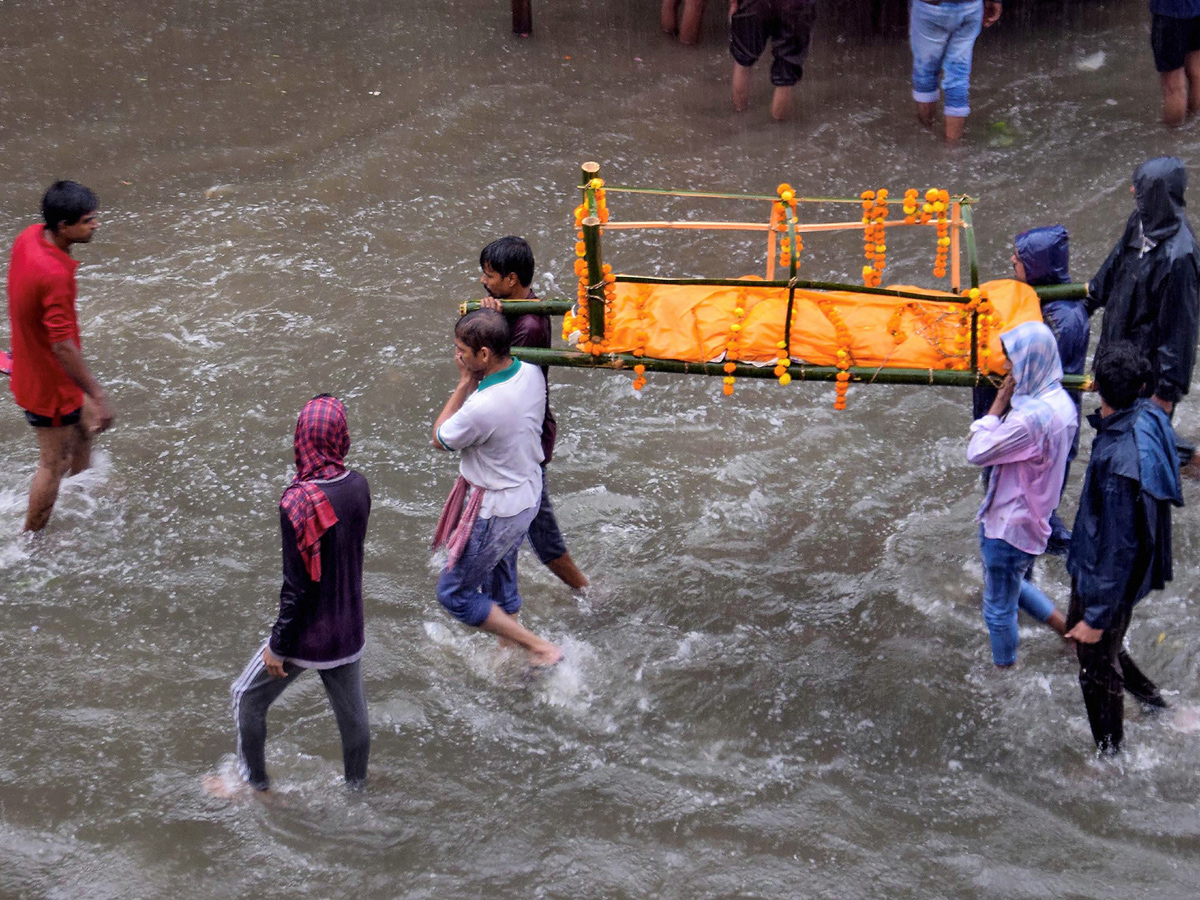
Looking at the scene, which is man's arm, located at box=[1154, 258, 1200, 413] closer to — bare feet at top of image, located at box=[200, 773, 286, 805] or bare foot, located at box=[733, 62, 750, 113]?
bare feet at top of image, located at box=[200, 773, 286, 805]

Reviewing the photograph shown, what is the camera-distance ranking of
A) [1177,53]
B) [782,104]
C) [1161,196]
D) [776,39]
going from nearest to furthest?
[1161,196]
[1177,53]
[776,39]
[782,104]

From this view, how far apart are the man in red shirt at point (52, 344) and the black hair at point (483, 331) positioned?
70.2 inches

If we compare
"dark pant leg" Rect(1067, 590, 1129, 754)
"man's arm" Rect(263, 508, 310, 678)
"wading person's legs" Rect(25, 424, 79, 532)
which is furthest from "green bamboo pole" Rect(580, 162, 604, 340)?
"wading person's legs" Rect(25, 424, 79, 532)

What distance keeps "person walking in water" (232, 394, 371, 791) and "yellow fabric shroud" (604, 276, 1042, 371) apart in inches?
42.6

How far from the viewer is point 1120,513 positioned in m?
3.59

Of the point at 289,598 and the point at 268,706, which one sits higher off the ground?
the point at 289,598

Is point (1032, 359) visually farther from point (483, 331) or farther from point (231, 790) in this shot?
point (231, 790)

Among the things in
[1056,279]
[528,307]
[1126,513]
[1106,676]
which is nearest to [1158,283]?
[1056,279]

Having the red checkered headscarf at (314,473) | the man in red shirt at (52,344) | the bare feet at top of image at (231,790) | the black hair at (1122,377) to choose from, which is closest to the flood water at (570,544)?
the bare feet at top of image at (231,790)

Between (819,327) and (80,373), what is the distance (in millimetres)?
2939

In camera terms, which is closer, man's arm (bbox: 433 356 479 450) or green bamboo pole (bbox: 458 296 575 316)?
man's arm (bbox: 433 356 479 450)

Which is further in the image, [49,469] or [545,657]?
[49,469]

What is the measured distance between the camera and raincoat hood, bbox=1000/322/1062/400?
12.2 ft

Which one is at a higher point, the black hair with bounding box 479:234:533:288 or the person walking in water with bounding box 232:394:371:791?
the black hair with bounding box 479:234:533:288
